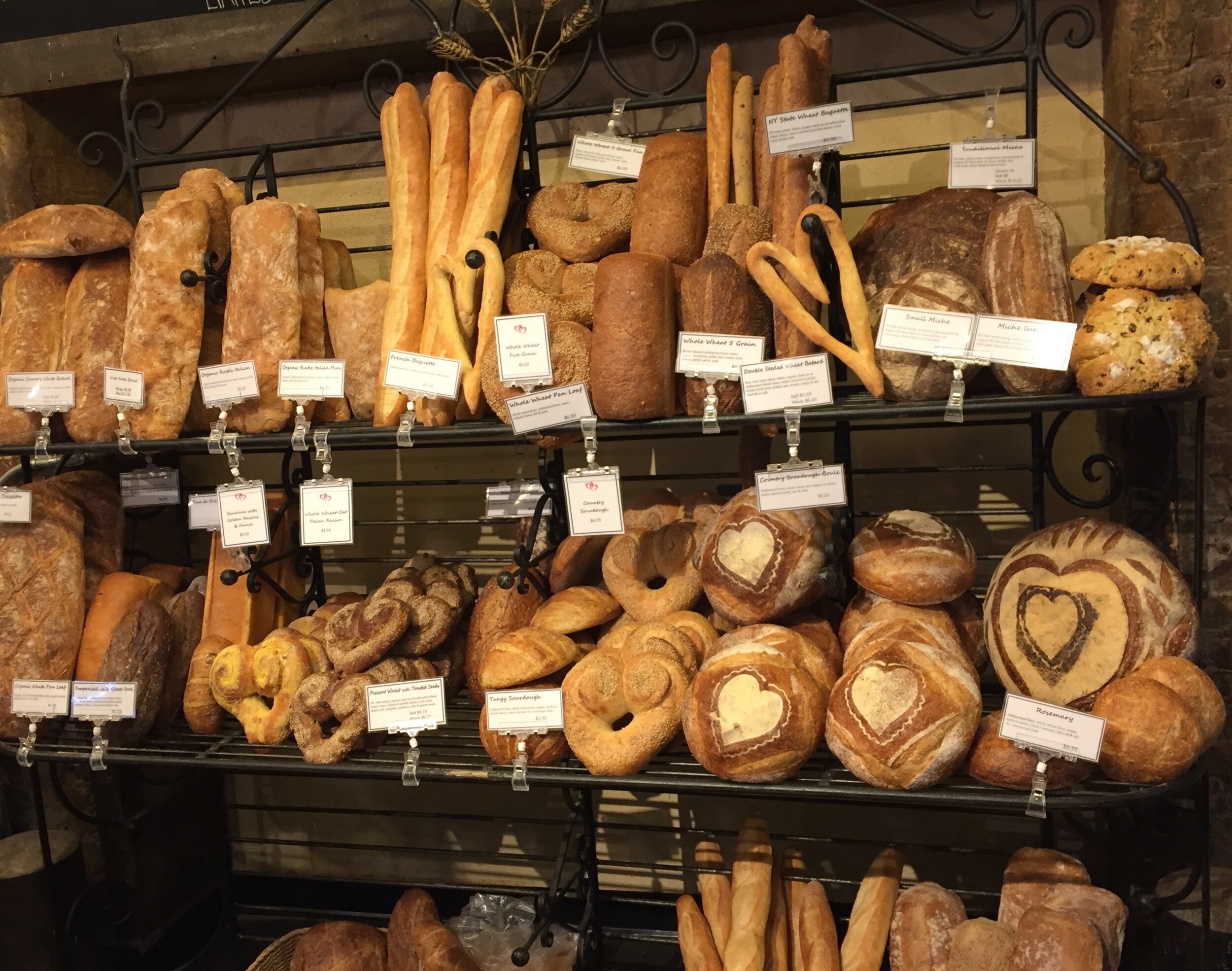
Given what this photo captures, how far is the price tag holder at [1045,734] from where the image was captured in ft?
4.88

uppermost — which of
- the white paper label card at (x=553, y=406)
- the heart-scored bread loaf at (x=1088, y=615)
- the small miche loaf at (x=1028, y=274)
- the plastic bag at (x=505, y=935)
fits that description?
the small miche loaf at (x=1028, y=274)

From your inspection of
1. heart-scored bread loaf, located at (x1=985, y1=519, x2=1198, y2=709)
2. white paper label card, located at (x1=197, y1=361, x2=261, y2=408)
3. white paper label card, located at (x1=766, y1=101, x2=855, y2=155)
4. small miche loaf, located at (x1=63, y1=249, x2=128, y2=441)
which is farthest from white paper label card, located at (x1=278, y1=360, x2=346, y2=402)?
heart-scored bread loaf, located at (x1=985, y1=519, x2=1198, y2=709)

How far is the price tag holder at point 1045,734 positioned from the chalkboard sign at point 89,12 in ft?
7.41

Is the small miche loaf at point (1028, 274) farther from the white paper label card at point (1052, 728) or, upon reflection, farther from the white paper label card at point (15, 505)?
the white paper label card at point (15, 505)

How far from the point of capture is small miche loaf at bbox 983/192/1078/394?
1586mm

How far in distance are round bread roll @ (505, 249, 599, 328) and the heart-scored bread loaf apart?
945 millimetres

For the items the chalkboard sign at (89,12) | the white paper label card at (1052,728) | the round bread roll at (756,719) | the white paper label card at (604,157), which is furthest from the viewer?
the chalkboard sign at (89,12)

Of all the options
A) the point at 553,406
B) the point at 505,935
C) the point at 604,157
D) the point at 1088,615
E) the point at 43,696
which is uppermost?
the point at 604,157

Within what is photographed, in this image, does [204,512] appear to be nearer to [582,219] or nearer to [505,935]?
[582,219]

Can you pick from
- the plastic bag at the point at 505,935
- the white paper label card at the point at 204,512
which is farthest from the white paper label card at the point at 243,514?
the plastic bag at the point at 505,935

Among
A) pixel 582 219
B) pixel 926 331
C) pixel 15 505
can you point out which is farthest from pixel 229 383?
pixel 926 331

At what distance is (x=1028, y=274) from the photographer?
159 cm

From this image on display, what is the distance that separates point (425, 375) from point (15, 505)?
109 centimetres

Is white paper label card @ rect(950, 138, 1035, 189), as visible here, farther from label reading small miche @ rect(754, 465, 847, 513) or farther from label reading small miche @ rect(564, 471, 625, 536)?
label reading small miche @ rect(564, 471, 625, 536)
